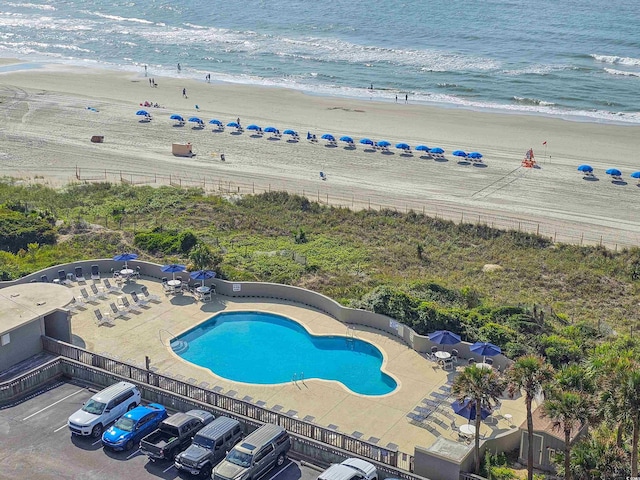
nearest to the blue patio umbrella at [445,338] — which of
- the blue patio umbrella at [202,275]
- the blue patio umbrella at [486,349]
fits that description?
the blue patio umbrella at [486,349]

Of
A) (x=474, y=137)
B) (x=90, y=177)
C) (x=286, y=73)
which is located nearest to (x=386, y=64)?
(x=286, y=73)

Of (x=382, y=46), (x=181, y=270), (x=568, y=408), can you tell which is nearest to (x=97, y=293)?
(x=181, y=270)

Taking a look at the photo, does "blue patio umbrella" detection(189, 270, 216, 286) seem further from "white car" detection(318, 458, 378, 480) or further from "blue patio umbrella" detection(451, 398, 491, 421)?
"white car" detection(318, 458, 378, 480)

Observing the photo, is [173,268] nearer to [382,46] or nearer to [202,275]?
[202,275]

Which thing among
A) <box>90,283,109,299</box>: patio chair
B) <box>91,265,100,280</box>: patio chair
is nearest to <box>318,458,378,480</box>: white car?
<box>90,283,109,299</box>: patio chair

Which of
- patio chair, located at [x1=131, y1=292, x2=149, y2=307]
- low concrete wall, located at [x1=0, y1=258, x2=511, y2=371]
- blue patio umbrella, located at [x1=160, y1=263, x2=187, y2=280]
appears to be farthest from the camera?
blue patio umbrella, located at [x1=160, y1=263, x2=187, y2=280]
